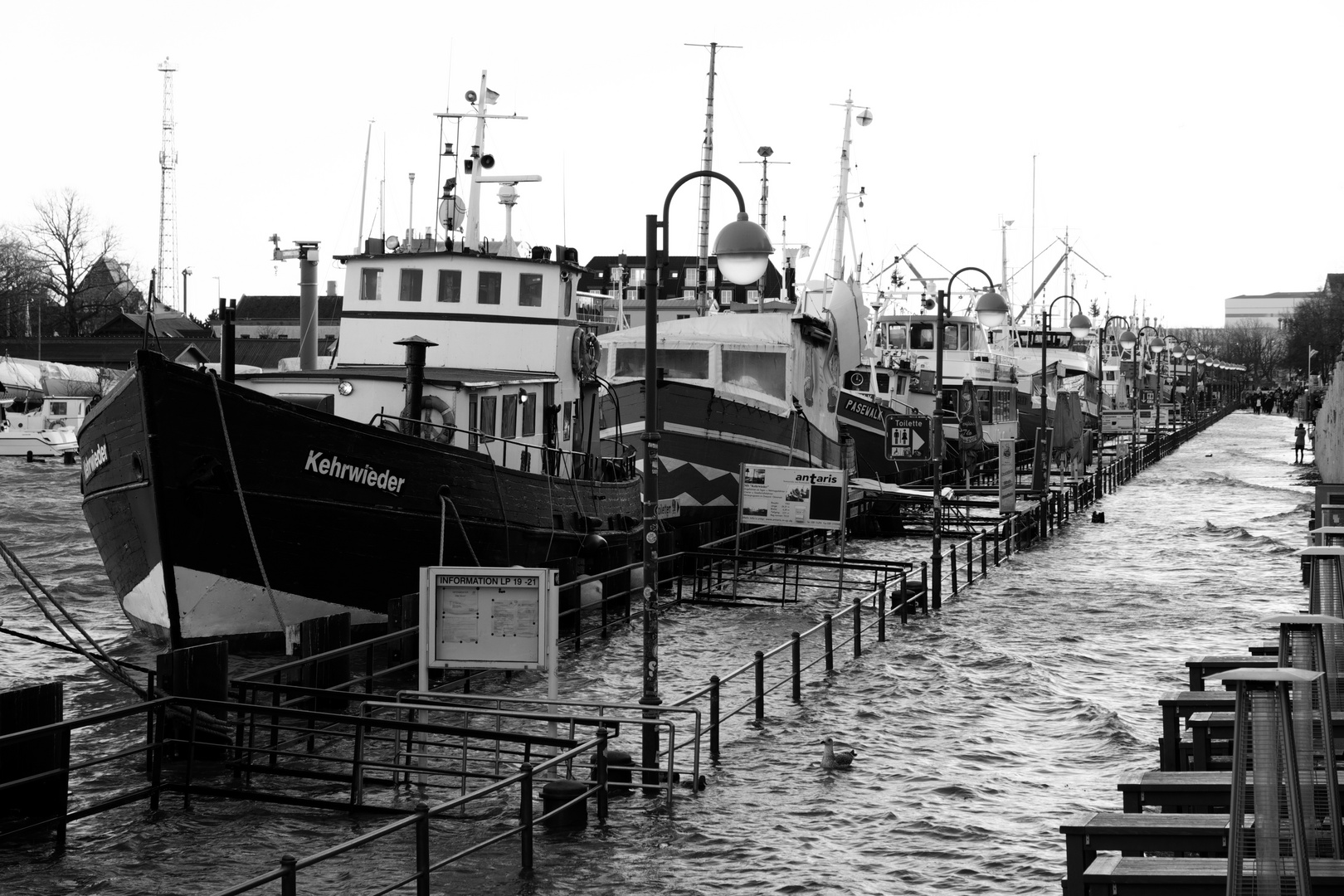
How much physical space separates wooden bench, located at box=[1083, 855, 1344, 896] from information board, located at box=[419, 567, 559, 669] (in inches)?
282

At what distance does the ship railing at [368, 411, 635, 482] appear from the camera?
2248 centimetres

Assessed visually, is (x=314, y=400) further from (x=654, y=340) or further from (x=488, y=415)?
(x=654, y=340)

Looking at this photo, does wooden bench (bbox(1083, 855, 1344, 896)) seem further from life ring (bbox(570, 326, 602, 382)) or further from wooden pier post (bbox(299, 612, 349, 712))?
life ring (bbox(570, 326, 602, 382))

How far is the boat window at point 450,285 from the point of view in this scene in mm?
27172

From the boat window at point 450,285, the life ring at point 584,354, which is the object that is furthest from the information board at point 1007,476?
the boat window at point 450,285

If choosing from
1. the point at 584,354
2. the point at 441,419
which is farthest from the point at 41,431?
the point at 441,419

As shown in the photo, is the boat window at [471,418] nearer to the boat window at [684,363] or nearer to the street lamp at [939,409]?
the street lamp at [939,409]

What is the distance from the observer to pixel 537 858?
11961 millimetres

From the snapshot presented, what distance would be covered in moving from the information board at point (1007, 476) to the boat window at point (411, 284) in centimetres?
1462

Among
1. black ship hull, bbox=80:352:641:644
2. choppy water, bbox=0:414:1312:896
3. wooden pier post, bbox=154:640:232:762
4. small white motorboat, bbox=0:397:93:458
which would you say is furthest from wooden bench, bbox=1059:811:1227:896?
small white motorboat, bbox=0:397:93:458

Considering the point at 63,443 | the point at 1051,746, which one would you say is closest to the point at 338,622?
the point at 1051,746

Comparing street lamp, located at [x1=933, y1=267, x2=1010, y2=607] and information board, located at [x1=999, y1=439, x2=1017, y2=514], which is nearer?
street lamp, located at [x1=933, y1=267, x2=1010, y2=607]

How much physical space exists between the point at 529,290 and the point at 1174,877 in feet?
67.1

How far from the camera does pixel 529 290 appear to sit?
90.2 ft
